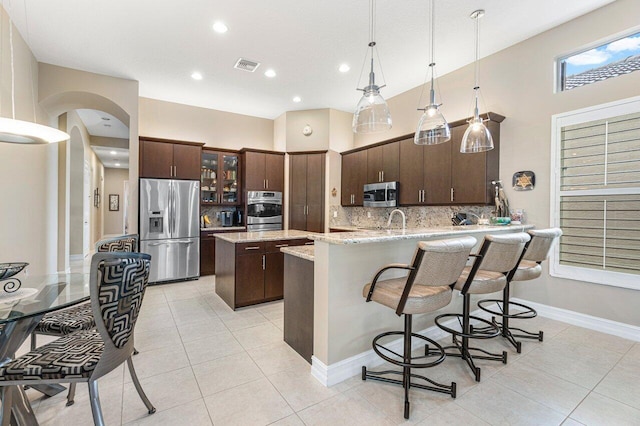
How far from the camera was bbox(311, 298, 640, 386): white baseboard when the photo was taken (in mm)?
2129

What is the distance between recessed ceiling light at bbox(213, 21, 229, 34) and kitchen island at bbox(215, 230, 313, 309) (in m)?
2.50

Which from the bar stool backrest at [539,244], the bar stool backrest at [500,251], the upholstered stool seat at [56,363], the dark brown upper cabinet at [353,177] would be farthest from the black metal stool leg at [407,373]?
the dark brown upper cabinet at [353,177]

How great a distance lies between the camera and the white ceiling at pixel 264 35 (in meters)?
2.99

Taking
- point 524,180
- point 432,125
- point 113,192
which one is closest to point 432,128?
point 432,125

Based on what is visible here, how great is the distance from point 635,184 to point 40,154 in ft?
23.4

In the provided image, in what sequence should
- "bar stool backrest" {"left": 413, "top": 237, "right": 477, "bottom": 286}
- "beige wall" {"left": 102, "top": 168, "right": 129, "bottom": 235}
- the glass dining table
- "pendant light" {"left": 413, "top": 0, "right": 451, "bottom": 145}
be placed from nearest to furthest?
1. the glass dining table
2. "bar stool backrest" {"left": 413, "top": 237, "right": 477, "bottom": 286}
3. "pendant light" {"left": 413, "top": 0, "right": 451, "bottom": 145}
4. "beige wall" {"left": 102, "top": 168, "right": 129, "bottom": 235}

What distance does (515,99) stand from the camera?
369 cm

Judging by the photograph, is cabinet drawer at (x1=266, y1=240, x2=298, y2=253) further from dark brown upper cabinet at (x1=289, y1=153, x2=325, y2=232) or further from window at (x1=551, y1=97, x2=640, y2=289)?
window at (x1=551, y1=97, x2=640, y2=289)

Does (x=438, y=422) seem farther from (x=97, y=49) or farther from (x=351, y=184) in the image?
(x=97, y=49)

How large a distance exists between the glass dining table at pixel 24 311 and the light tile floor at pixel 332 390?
0.93ft

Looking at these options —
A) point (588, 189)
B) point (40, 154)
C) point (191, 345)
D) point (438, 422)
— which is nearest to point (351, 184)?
point (588, 189)

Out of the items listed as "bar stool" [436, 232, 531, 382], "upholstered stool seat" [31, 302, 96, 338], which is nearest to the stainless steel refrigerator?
"upholstered stool seat" [31, 302, 96, 338]

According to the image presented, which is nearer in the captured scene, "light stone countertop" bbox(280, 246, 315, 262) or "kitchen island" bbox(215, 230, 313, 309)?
"light stone countertop" bbox(280, 246, 315, 262)

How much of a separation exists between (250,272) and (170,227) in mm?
2205
